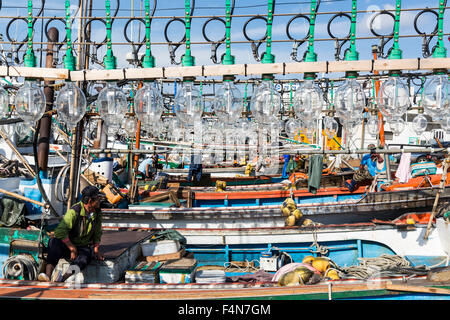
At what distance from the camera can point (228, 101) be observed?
14.0 ft

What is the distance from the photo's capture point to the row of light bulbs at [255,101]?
3902 mm

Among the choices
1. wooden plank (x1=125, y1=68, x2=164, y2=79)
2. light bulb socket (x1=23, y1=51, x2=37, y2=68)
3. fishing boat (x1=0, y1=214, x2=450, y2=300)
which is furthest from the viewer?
fishing boat (x1=0, y1=214, x2=450, y2=300)

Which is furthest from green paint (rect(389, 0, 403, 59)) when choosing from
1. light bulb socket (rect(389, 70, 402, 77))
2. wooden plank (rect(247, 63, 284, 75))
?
wooden plank (rect(247, 63, 284, 75))

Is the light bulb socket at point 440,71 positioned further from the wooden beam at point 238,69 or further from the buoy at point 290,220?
the buoy at point 290,220

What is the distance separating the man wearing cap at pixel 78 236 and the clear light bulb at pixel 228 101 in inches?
73.7

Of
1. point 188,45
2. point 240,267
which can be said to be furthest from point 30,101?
point 240,267

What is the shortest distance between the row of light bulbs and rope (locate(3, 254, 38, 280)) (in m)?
1.98

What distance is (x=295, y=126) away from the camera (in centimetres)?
1267

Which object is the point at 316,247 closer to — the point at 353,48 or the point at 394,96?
the point at 394,96

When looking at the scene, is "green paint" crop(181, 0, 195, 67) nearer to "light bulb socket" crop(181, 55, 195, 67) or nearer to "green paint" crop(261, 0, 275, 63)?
"light bulb socket" crop(181, 55, 195, 67)

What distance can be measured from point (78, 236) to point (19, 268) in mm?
1008

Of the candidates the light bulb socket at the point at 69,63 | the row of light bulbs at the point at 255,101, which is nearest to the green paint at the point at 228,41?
the row of light bulbs at the point at 255,101

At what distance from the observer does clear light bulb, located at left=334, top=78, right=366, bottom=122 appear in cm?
396
